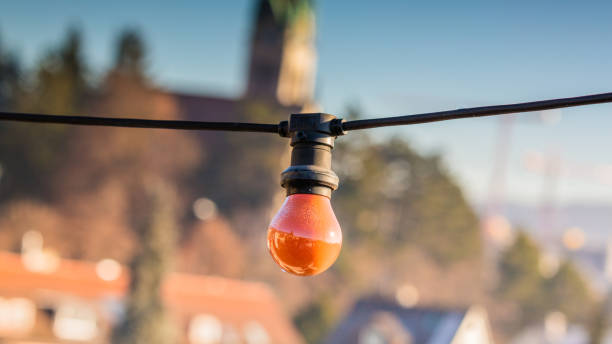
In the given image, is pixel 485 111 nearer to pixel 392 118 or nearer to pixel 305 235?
pixel 392 118

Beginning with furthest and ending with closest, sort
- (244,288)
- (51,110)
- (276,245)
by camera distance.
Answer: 1. (51,110)
2. (244,288)
3. (276,245)

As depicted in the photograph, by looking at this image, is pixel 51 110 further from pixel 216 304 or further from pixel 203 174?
pixel 216 304

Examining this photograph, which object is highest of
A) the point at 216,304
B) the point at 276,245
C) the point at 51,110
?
the point at 51,110

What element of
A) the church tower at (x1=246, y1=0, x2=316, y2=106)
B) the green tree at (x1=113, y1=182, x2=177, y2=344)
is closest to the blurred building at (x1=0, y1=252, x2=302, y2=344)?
the green tree at (x1=113, y1=182, x2=177, y2=344)

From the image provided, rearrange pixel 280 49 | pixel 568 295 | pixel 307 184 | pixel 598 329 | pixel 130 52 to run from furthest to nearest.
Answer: pixel 280 49 < pixel 568 295 < pixel 130 52 < pixel 598 329 < pixel 307 184

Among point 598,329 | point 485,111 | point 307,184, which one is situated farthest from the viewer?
point 598,329

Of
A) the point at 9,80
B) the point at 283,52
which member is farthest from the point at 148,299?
the point at 283,52

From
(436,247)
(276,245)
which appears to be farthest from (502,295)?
(276,245)

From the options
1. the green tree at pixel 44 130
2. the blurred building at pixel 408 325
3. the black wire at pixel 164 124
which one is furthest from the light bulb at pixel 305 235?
the green tree at pixel 44 130

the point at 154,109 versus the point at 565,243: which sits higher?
the point at 565,243
